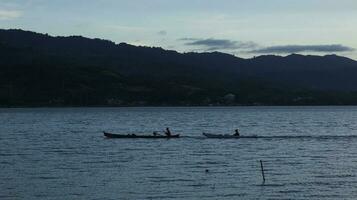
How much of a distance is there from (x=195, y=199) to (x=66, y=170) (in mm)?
16233

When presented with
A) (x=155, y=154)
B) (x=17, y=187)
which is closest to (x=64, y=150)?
(x=155, y=154)

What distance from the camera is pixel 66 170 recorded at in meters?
49.6

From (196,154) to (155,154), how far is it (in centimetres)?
399

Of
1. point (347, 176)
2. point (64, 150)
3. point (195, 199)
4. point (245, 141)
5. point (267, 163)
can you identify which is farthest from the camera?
point (245, 141)

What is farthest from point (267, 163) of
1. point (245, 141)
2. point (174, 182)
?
point (245, 141)

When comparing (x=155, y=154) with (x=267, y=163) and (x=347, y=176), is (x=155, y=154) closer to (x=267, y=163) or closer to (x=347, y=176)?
(x=267, y=163)

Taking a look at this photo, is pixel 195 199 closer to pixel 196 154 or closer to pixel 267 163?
pixel 267 163

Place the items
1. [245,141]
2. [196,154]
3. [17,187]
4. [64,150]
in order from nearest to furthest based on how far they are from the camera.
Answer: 1. [17,187]
2. [196,154]
3. [64,150]
4. [245,141]

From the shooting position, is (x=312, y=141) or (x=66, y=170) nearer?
(x=66, y=170)

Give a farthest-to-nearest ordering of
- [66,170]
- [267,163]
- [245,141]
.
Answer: [245,141]
[267,163]
[66,170]

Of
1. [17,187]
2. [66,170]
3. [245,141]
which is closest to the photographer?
[17,187]

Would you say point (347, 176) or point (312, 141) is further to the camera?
point (312, 141)

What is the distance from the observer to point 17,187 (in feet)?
133

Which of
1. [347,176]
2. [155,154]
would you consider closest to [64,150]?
[155,154]
